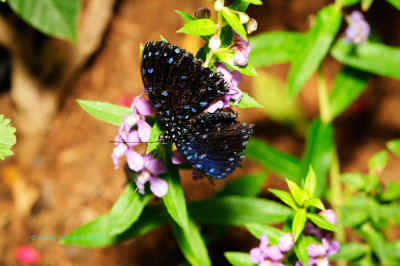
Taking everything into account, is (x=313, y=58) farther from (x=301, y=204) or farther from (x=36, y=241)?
(x=36, y=241)

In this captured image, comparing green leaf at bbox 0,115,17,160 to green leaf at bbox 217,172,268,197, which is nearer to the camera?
green leaf at bbox 0,115,17,160

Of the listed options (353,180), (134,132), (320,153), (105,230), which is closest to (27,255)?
(105,230)

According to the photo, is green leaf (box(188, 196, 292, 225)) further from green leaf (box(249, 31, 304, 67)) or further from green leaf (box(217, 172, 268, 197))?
green leaf (box(249, 31, 304, 67))

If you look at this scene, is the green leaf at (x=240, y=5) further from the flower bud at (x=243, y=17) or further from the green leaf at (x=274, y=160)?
the green leaf at (x=274, y=160)

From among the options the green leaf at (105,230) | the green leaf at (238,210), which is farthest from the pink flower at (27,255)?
the green leaf at (238,210)

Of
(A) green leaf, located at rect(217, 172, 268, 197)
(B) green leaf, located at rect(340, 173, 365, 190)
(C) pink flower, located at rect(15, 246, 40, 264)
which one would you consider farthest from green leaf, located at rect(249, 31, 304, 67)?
(C) pink flower, located at rect(15, 246, 40, 264)

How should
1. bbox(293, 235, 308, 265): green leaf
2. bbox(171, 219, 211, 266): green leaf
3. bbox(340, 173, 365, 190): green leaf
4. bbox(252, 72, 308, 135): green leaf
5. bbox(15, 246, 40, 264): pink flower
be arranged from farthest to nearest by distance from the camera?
bbox(252, 72, 308, 135): green leaf < bbox(15, 246, 40, 264): pink flower < bbox(340, 173, 365, 190): green leaf < bbox(171, 219, 211, 266): green leaf < bbox(293, 235, 308, 265): green leaf

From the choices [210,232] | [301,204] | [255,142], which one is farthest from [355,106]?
[301,204]
